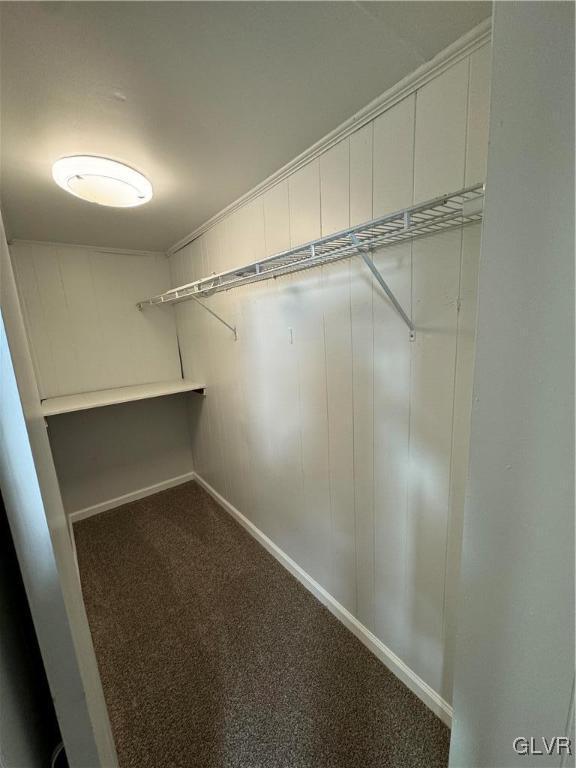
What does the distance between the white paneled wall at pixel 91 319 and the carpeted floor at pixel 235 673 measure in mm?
1461

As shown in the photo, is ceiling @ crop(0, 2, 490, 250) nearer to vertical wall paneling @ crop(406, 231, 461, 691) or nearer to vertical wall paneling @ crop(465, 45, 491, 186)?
vertical wall paneling @ crop(465, 45, 491, 186)

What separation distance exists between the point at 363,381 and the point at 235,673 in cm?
149

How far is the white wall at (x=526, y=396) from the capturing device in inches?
16.2

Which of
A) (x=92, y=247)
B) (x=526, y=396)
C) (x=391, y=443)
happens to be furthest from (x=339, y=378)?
(x=92, y=247)

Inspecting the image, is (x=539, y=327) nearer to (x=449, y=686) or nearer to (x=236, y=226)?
(x=449, y=686)

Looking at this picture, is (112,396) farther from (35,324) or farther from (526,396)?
(526,396)

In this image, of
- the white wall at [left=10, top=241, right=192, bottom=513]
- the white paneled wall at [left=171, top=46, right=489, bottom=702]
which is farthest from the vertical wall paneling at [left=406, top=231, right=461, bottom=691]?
the white wall at [left=10, top=241, right=192, bottom=513]

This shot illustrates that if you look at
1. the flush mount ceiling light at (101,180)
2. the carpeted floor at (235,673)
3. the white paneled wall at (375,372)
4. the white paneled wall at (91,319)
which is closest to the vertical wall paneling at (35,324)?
the white paneled wall at (91,319)

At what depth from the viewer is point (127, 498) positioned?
2.89m

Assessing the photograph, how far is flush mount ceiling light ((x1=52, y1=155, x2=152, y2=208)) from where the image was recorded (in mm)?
1202

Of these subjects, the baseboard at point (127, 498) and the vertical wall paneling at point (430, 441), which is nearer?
the vertical wall paneling at point (430, 441)

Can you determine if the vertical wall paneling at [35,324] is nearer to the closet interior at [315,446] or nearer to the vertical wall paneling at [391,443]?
the closet interior at [315,446]

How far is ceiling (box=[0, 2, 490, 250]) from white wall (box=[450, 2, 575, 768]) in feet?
1.75

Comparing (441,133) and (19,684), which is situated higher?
(441,133)
